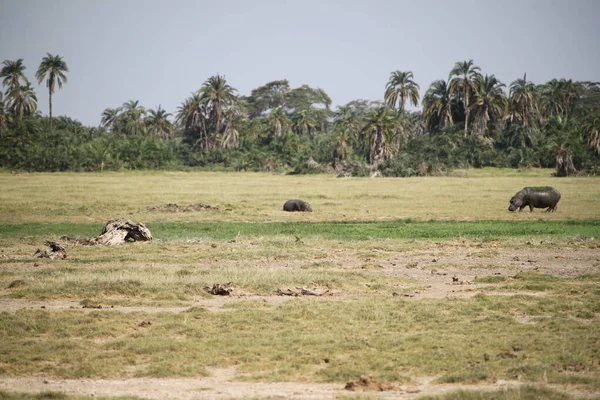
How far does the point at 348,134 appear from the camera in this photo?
8194cm

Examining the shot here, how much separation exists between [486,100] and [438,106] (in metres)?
6.94

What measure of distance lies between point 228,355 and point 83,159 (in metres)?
64.4

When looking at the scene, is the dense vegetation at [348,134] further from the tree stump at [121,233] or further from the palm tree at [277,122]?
the tree stump at [121,233]

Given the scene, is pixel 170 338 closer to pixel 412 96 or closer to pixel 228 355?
pixel 228 355

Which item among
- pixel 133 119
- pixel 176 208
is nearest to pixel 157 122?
pixel 133 119

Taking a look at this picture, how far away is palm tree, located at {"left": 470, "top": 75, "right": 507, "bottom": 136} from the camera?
9050 centimetres

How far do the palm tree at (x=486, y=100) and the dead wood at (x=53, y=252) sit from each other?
76122mm

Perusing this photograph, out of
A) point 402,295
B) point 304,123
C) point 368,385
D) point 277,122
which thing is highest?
point 304,123

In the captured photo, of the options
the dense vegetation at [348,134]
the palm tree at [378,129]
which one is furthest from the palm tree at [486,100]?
the palm tree at [378,129]

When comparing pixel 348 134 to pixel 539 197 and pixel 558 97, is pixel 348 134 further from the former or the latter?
pixel 539 197

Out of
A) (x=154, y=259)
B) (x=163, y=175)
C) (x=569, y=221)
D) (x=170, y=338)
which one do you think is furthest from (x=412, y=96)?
(x=170, y=338)

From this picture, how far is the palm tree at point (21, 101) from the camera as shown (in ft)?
291

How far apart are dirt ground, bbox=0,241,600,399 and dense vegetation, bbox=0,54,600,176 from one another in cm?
4515

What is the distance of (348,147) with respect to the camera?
260 feet
